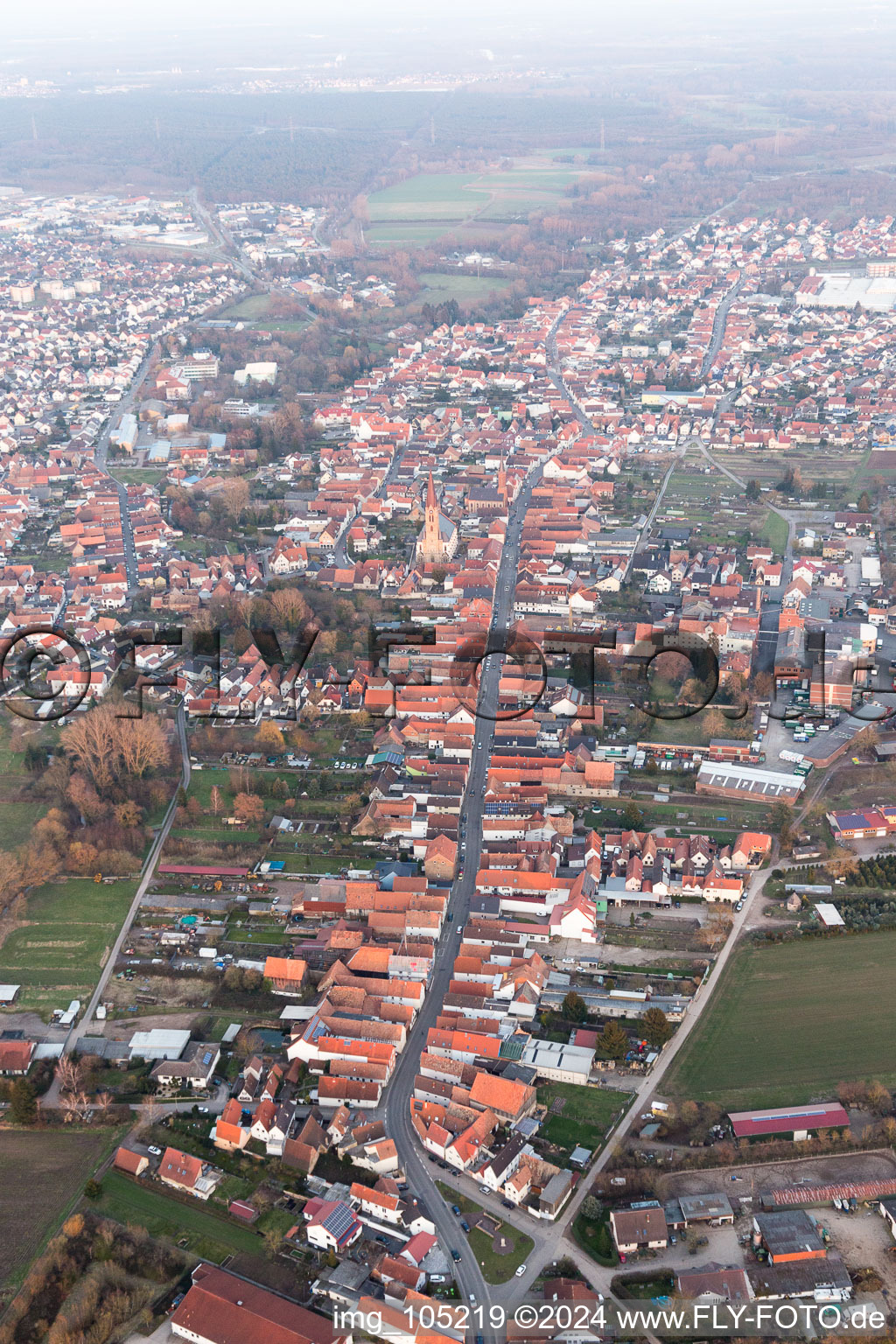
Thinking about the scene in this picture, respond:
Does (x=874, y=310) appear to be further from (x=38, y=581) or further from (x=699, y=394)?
(x=38, y=581)

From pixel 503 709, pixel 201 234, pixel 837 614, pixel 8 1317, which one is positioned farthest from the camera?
pixel 201 234

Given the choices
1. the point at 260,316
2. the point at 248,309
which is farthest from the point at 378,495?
the point at 248,309

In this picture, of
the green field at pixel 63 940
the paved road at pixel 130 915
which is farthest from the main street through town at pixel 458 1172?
the green field at pixel 63 940

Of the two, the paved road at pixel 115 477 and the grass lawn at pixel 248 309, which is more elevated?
the grass lawn at pixel 248 309

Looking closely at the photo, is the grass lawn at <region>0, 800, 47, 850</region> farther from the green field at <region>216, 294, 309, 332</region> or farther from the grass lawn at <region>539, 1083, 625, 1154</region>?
the green field at <region>216, 294, 309, 332</region>

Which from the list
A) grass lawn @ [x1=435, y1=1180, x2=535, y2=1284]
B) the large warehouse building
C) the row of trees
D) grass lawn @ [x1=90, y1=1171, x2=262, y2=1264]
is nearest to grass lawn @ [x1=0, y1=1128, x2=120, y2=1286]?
grass lawn @ [x1=90, y1=1171, x2=262, y2=1264]

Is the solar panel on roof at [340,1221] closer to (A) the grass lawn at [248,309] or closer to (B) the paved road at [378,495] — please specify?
(B) the paved road at [378,495]

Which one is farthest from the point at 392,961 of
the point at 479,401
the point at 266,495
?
the point at 479,401

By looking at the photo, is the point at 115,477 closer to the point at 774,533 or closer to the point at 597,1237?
the point at 774,533
